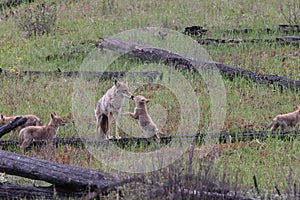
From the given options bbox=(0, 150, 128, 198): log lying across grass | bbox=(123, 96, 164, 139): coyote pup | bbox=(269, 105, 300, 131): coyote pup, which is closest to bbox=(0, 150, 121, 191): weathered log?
bbox=(0, 150, 128, 198): log lying across grass

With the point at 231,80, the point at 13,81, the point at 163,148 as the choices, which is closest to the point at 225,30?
the point at 231,80

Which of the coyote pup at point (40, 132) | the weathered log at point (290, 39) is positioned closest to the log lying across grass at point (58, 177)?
the coyote pup at point (40, 132)

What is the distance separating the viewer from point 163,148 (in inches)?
353

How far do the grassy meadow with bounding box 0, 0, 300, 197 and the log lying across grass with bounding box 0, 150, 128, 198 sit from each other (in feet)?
3.08

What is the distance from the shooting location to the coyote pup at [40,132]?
943 centimetres

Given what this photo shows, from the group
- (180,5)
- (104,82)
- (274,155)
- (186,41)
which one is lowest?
(274,155)

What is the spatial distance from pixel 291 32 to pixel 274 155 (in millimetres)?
8147

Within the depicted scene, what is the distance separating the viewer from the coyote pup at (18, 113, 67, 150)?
943cm

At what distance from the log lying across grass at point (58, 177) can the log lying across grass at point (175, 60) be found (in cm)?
607

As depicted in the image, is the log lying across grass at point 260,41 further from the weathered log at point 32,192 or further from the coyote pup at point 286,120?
the weathered log at point 32,192

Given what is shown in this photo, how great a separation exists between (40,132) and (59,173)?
9.94 feet

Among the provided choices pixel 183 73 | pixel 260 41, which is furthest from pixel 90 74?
pixel 260 41

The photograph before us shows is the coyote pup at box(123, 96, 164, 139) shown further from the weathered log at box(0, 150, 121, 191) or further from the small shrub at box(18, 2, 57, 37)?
the small shrub at box(18, 2, 57, 37)

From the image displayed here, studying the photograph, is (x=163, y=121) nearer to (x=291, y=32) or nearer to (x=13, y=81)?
(x=13, y=81)
